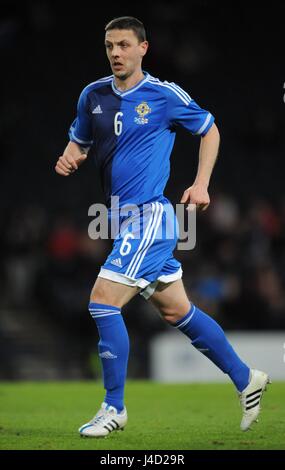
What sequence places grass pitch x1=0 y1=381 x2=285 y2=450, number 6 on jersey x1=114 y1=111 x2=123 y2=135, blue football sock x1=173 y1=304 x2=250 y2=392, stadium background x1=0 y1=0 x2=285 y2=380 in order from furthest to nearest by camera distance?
stadium background x1=0 y1=0 x2=285 y2=380
blue football sock x1=173 y1=304 x2=250 y2=392
number 6 on jersey x1=114 y1=111 x2=123 y2=135
grass pitch x1=0 y1=381 x2=285 y2=450

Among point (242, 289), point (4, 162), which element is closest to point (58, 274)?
point (242, 289)

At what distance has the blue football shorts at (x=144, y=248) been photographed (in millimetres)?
6051

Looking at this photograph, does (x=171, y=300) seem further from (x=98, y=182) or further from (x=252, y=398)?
(x=98, y=182)

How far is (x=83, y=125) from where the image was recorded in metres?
6.51

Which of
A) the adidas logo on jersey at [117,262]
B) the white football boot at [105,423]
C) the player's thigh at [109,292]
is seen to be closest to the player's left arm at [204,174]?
the adidas logo on jersey at [117,262]

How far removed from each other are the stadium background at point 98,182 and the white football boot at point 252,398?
669 cm

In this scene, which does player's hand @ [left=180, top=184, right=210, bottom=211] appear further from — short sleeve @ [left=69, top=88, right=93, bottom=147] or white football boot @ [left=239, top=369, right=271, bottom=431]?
white football boot @ [left=239, top=369, right=271, bottom=431]

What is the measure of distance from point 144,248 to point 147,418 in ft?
5.55

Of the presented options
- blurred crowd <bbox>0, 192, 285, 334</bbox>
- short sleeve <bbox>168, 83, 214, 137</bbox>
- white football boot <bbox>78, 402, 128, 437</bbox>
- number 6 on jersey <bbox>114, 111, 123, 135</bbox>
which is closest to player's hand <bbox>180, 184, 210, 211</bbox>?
short sleeve <bbox>168, 83, 214, 137</bbox>

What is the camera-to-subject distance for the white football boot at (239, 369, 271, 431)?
20.6 feet

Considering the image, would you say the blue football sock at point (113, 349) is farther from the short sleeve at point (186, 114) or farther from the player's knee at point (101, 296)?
the short sleeve at point (186, 114)

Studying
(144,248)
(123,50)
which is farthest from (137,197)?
(123,50)

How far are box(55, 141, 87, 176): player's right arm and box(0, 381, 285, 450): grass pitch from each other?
5.08 feet

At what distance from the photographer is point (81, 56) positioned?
18.0 m
